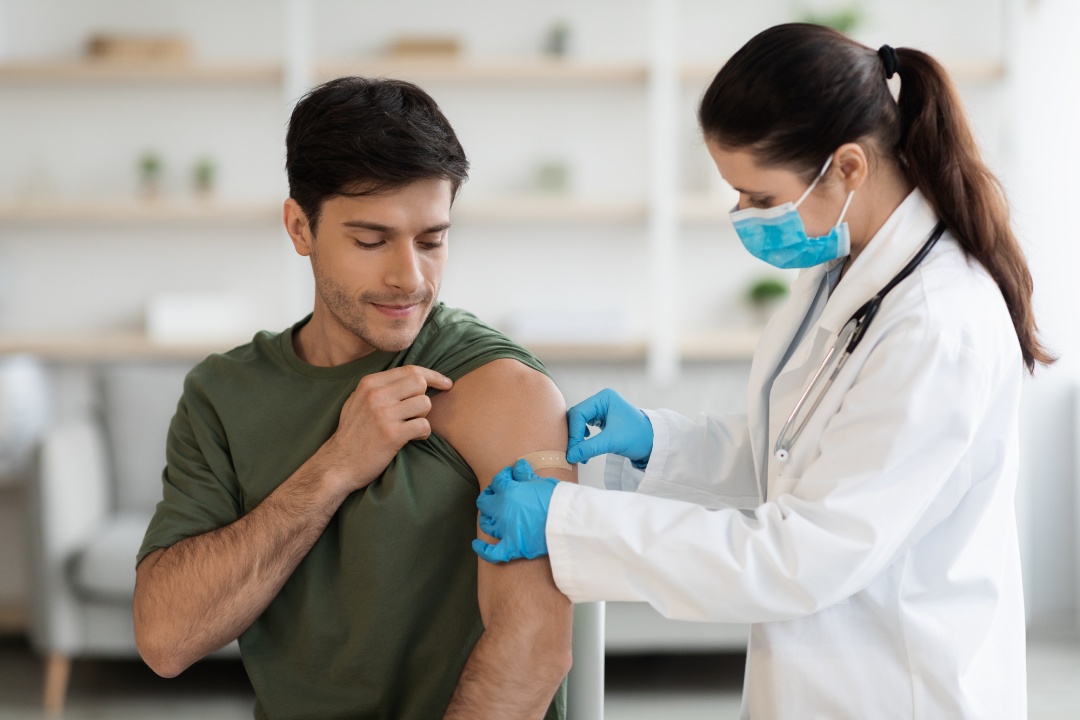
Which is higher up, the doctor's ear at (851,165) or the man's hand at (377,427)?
the doctor's ear at (851,165)

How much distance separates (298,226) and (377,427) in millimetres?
375

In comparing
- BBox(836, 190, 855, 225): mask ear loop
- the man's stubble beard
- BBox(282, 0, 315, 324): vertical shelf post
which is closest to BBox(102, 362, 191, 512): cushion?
BBox(282, 0, 315, 324): vertical shelf post

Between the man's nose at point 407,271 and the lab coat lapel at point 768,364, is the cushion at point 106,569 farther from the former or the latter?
the lab coat lapel at point 768,364

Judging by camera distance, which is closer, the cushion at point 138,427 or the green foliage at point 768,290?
the cushion at point 138,427

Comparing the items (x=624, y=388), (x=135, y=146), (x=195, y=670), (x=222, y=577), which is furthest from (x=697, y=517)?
(x=135, y=146)

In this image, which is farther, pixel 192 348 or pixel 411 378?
pixel 192 348

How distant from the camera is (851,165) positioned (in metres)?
1.23

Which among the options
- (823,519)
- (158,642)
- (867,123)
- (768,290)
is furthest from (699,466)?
(768,290)

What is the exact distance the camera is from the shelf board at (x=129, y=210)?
12.2ft

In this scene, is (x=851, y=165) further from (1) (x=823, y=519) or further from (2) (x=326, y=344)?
(2) (x=326, y=344)

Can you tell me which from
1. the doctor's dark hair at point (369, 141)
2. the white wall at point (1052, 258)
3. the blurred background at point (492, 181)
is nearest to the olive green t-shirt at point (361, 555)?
the doctor's dark hair at point (369, 141)

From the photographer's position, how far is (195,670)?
3.31 m

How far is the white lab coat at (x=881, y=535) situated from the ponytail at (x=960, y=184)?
28 mm

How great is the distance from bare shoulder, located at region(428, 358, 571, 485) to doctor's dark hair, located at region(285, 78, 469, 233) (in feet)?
0.90
